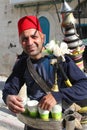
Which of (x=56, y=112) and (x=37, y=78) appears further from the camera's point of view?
(x=37, y=78)

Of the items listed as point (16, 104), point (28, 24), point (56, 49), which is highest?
point (28, 24)

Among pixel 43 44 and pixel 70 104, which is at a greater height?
pixel 43 44

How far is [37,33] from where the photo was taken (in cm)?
233

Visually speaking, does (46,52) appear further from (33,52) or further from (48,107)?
(48,107)

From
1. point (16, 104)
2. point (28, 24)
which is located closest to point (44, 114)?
point (16, 104)

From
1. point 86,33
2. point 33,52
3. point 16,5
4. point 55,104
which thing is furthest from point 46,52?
point 16,5

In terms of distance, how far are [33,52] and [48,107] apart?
0.41 metres

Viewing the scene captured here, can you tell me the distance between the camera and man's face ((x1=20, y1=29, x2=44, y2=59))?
2.29 metres

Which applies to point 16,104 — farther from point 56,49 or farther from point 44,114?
point 56,49

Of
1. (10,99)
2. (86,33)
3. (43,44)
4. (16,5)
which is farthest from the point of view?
(16,5)

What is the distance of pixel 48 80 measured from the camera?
228 centimetres

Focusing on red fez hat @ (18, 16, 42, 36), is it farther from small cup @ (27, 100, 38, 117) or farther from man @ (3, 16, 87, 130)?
small cup @ (27, 100, 38, 117)

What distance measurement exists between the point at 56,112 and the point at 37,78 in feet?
0.99

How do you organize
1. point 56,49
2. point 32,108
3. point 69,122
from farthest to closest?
point 56,49 → point 32,108 → point 69,122
